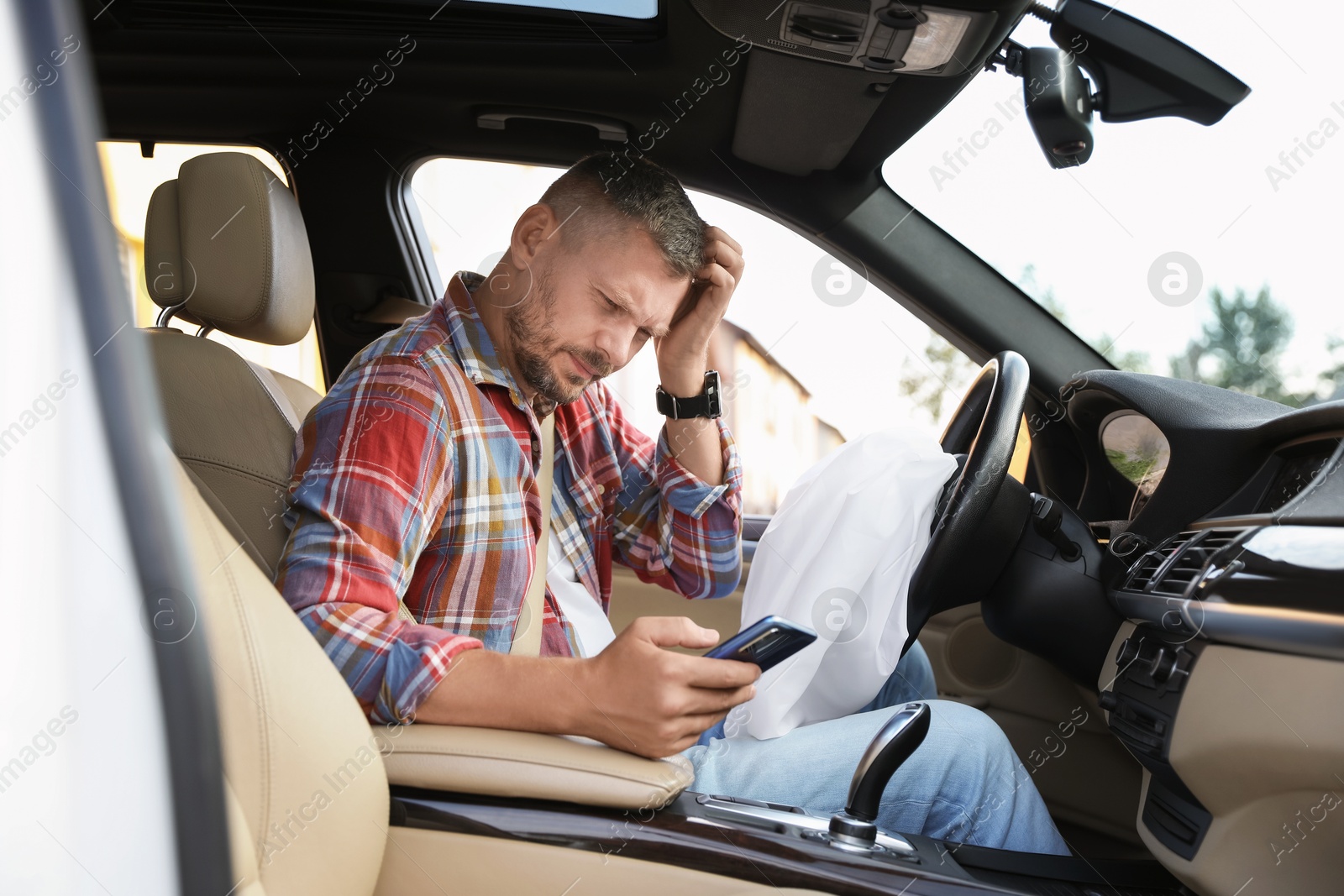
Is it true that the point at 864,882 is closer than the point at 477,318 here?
Yes

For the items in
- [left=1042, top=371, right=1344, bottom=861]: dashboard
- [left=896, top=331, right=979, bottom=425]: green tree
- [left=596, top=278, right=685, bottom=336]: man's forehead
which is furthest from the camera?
[left=896, top=331, right=979, bottom=425]: green tree

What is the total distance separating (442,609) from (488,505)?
13 centimetres

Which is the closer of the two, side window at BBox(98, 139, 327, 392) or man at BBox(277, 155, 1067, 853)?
man at BBox(277, 155, 1067, 853)

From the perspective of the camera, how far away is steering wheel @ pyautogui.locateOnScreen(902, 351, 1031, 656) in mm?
1100

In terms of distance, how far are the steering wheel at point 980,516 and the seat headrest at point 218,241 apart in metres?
0.87

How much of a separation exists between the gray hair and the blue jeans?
0.60m

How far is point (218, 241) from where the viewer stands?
3.90ft

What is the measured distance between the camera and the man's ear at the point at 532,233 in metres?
1.26

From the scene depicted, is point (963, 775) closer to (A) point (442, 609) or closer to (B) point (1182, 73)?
(A) point (442, 609)

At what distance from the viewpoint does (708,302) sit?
4.41 ft

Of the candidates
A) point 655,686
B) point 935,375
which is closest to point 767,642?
point 655,686

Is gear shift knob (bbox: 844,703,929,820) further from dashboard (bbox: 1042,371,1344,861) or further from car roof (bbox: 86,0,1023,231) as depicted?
car roof (bbox: 86,0,1023,231)

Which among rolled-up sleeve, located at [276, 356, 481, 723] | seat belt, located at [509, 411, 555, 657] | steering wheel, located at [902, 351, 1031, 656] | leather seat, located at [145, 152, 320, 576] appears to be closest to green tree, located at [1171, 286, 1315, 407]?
steering wheel, located at [902, 351, 1031, 656]

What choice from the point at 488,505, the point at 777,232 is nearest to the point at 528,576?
the point at 488,505
